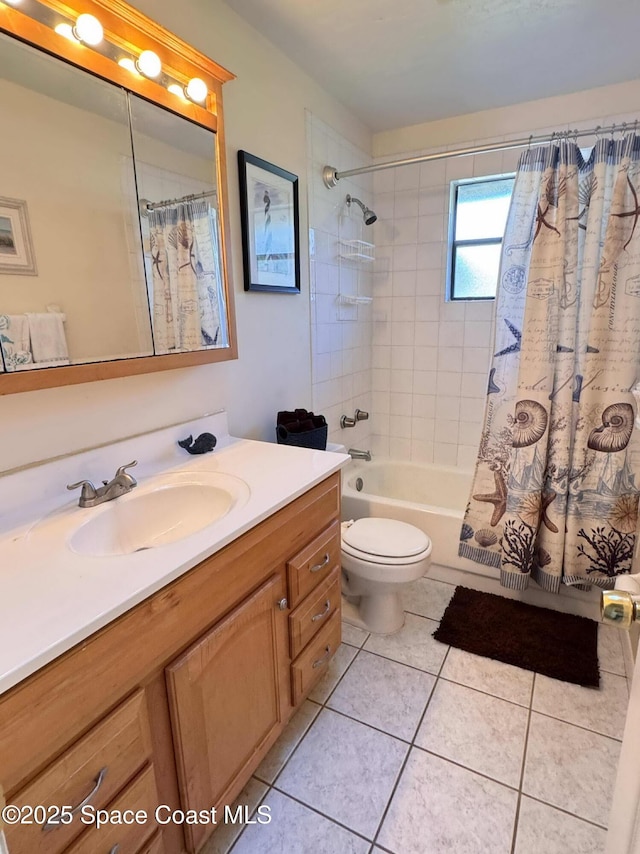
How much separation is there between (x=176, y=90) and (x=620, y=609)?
1695mm

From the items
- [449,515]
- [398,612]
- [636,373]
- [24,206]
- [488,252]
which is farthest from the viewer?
[488,252]

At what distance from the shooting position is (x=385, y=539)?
73.0 inches

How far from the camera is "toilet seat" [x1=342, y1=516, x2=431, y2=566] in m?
1.75

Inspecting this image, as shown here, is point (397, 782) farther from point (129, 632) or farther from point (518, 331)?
point (518, 331)

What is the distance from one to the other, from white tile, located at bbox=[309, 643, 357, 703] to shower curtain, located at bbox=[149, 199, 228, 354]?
1299mm

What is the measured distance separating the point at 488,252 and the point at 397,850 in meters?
2.71

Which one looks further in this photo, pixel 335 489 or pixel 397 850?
pixel 335 489

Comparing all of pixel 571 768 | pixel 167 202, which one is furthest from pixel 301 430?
pixel 571 768

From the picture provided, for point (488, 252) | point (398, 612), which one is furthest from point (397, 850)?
point (488, 252)

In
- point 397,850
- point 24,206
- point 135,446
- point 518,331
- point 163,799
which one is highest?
point 24,206

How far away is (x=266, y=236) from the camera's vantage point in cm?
181

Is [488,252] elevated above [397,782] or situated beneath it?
elevated above

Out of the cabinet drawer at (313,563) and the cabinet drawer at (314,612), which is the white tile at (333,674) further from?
the cabinet drawer at (313,563)

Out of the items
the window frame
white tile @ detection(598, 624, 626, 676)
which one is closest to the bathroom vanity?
white tile @ detection(598, 624, 626, 676)
